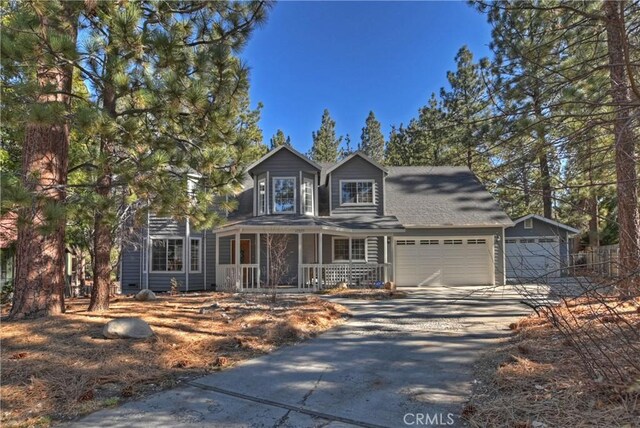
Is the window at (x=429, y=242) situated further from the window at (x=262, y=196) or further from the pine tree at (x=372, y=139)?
the pine tree at (x=372, y=139)

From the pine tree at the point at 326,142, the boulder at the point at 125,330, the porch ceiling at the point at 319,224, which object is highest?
the pine tree at the point at 326,142

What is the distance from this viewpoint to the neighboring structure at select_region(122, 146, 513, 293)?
56.4 feet

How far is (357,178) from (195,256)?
25.1 ft

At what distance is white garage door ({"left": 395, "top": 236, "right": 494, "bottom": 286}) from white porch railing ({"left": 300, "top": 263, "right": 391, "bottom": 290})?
5.07 feet

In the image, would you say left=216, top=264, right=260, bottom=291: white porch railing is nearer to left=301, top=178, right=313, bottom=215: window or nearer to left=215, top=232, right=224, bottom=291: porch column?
left=215, top=232, right=224, bottom=291: porch column

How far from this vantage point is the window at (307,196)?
17.4 metres

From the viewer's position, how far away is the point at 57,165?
24.2 ft

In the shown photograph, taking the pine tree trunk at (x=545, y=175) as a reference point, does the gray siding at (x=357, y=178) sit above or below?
above

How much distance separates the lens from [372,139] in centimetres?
4906

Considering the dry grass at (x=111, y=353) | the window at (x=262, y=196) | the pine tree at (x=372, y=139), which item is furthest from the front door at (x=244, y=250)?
the pine tree at (x=372, y=139)

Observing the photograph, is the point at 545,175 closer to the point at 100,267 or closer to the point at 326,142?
the point at 100,267

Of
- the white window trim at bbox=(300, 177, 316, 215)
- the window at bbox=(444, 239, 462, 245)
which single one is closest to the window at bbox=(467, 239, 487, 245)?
the window at bbox=(444, 239, 462, 245)

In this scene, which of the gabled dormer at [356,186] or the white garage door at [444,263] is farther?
the gabled dormer at [356,186]

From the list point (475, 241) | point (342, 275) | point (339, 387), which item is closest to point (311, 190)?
point (342, 275)
